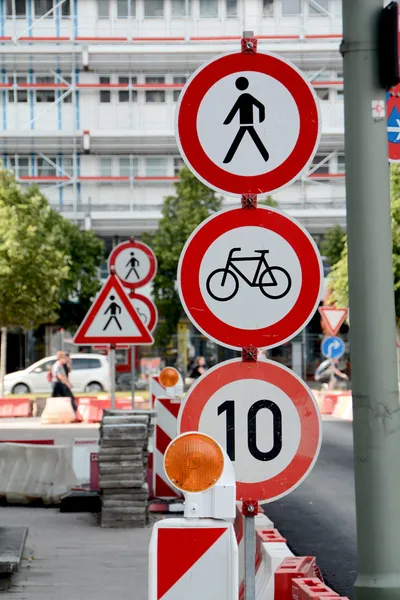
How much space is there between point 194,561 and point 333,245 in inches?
2115

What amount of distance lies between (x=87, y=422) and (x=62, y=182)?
31155 mm

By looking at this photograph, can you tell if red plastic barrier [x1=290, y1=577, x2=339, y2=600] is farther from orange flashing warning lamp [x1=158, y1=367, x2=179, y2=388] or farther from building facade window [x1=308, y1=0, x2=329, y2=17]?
building facade window [x1=308, y1=0, x2=329, y2=17]

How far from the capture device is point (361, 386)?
5246 mm

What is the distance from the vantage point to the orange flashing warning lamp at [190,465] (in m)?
4.45

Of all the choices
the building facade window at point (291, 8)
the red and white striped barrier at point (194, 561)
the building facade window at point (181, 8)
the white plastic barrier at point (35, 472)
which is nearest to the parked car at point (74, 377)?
the building facade window at point (181, 8)

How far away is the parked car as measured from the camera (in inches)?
1969

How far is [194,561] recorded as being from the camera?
14.8 feet

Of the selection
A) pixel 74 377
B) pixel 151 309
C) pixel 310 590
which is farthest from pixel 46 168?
pixel 310 590

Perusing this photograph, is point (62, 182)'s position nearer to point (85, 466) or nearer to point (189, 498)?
point (85, 466)

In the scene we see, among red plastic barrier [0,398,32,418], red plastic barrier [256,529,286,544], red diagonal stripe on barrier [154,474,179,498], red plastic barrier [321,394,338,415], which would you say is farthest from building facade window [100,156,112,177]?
red plastic barrier [256,529,286,544]

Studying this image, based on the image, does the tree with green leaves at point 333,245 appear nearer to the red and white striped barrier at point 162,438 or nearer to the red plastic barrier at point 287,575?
the red and white striped barrier at point 162,438

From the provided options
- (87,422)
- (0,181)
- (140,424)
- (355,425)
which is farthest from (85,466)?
Result: (0,181)

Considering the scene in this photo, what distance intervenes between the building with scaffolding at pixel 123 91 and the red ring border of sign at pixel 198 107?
56296mm

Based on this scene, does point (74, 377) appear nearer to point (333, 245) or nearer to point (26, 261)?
point (26, 261)
